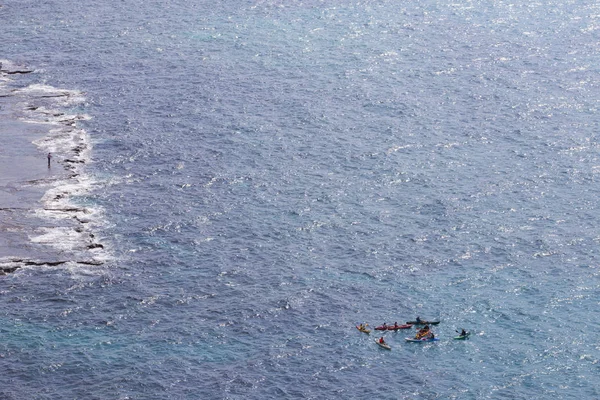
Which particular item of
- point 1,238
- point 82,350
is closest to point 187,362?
point 82,350

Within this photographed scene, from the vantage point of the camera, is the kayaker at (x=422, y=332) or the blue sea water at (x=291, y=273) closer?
the blue sea water at (x=291, y=273)

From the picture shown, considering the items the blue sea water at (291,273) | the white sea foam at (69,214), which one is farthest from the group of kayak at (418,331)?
the white sea foam at (69,214)

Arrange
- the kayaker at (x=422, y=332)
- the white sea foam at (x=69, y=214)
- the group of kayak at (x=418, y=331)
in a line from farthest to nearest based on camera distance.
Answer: the white sea foam at (x=69, y=214), the kayaker at (x=422, y=332), the group of kayak at (x=418, y=331)

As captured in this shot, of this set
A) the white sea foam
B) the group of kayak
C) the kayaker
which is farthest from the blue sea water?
the kayaker

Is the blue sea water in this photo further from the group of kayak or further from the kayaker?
the kayaker

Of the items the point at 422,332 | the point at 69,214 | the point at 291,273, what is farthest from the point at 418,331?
the point at 69,214

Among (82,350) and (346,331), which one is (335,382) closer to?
(346,331)

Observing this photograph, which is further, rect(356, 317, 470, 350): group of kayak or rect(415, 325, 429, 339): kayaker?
rect(415, 325, 429, 339): kayaker

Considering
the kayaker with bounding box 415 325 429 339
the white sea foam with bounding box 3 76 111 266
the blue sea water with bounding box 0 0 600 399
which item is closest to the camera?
the blue sea water with bounding box 0 0 600 399

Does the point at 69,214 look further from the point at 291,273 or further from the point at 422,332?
the point at 422,332

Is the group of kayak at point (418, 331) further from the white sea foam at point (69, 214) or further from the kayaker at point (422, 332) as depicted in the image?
the white sea foam at point (69, 214)

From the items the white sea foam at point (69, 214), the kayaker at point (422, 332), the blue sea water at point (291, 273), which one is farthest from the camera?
the white sea foam at point (69, 214)
